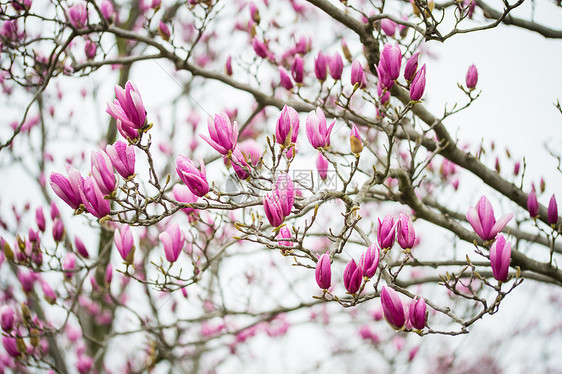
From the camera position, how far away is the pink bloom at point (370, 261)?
1.15m

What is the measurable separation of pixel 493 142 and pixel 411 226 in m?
1.59

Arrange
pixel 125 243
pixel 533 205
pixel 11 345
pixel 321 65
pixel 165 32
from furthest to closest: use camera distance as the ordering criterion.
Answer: pixel 165 32
pixel 11 345
pixel 321 65
pixel 533 205
pixel 125 243

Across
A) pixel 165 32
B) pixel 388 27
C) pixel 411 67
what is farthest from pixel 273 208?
pixel 165 32

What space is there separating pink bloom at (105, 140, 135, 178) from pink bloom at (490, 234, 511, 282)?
3.42 feet

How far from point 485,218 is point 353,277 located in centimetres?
48

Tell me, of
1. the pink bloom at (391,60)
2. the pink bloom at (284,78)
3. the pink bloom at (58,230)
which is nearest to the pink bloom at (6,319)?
the pink bloom at (58,230)

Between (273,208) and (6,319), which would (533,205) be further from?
(6,319)

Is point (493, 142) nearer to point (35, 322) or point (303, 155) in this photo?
point (303, 155)

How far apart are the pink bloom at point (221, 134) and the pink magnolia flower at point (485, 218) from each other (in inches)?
29.4

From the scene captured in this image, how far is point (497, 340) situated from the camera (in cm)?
843

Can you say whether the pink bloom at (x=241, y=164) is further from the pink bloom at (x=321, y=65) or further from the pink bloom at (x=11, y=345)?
the pink bloom at (x=11, y=345)

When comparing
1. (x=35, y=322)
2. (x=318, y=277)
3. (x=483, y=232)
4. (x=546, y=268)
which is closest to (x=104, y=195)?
(x=318, y=277)

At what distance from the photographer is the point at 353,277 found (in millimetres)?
1152

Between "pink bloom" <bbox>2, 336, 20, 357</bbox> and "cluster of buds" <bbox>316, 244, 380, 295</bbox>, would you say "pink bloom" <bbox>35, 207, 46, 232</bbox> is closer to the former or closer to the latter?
"pink bloom" <bbox>2, 336, 20, 357</bbox>
